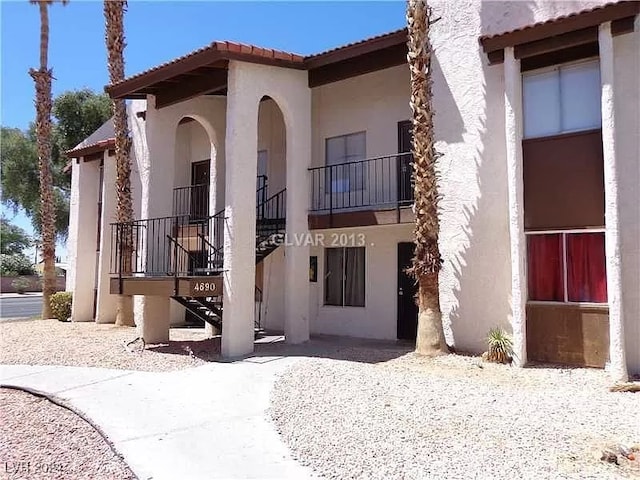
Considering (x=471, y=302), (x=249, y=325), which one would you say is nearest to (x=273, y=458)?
(x=249, y=325)

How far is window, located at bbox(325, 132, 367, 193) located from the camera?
555 inches

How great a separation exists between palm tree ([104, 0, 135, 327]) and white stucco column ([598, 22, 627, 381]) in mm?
12711

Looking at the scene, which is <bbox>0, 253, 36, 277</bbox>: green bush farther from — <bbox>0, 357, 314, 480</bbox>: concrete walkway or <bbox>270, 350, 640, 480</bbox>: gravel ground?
<bbox>270, 350, 640, 480</bbox>: gravel ground

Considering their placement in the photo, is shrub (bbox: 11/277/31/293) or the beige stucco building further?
shrub (bbox: 11/277/31/293)

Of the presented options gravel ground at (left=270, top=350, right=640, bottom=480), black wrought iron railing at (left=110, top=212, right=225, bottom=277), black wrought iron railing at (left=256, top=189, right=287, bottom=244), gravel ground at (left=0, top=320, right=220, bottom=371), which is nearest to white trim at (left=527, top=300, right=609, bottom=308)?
gravel ground at (left=270, top=350, right=640, bottom=480)

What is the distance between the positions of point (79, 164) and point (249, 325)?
41.2 ft

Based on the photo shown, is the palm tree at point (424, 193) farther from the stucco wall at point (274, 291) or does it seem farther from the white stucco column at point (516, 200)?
the stucco wall at point (274, 291)

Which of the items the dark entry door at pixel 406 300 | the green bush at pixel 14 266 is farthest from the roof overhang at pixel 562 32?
the green bush at pixel 14 266

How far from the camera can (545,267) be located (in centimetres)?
1034

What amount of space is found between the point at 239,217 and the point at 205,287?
1.56 m

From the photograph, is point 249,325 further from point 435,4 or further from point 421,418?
point 435,4

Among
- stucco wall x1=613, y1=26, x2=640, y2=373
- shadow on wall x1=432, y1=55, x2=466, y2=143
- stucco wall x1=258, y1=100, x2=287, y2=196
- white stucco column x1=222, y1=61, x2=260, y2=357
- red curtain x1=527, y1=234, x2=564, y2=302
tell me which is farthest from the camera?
stucco wall x1=258, y1=100, x2=287, y2=196

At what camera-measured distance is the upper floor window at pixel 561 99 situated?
32.4ft

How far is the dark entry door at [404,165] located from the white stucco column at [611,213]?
4.56 metres
